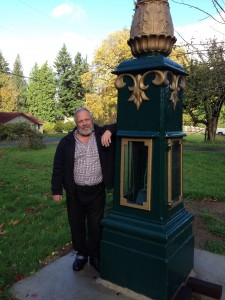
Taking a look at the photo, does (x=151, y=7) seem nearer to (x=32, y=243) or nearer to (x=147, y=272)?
(x=147, y=272)

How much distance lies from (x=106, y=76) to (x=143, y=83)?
2898 cm

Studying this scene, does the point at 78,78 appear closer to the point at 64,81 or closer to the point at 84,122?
the point at 64,81

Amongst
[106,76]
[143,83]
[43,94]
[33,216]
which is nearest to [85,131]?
[143,83]

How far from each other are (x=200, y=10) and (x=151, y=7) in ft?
5.92

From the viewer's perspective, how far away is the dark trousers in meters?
3.21

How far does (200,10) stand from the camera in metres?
4.21

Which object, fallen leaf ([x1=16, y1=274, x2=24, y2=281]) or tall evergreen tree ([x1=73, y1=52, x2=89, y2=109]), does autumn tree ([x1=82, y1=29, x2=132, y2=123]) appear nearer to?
tall evergreen tree ([x1=73, y1=52, x2=89, y2=109])

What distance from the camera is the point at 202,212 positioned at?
18.2 feet

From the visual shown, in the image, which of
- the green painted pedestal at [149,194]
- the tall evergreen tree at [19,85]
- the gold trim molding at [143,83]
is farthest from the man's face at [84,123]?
the tall evergreen tree at [19,85]

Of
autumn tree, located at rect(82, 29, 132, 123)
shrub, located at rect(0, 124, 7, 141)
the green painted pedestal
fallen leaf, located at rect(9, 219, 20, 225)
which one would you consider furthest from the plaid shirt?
shrub, located at rect(0, 124, 7, 141)

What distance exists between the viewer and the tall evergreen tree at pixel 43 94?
51938mm

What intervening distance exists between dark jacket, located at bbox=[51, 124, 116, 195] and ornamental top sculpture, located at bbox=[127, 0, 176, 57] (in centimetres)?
86

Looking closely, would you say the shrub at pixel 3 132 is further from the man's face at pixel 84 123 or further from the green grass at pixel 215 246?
the man's face at pixel 84 123

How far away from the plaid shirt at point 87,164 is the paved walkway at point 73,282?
0.98 meters
